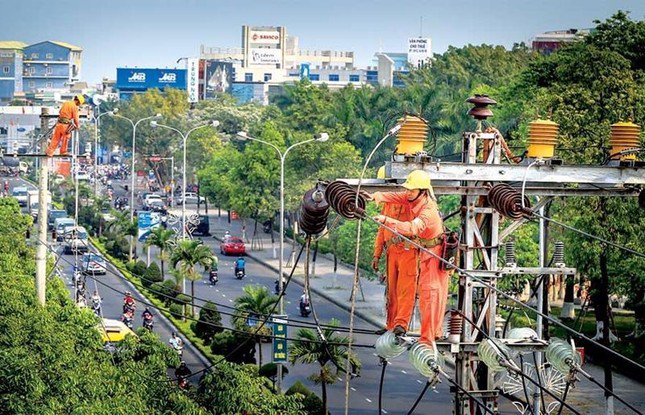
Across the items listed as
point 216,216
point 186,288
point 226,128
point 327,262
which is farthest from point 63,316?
point 226,128

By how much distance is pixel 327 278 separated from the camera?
8175 cm

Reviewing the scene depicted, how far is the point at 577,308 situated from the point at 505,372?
4529 cm

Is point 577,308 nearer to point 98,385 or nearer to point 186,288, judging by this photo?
point 186,288

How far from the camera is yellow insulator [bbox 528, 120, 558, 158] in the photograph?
74.0ft

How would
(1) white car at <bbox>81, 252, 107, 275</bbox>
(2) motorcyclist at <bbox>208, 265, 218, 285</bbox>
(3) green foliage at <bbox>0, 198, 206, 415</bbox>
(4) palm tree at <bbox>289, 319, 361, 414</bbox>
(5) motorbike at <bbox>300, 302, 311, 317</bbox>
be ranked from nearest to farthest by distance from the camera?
(3) green foliage at <bbox>0, 198, 206, 415</bbox>
(4) palm tree at <bbox>289, 319, 361, 414</bbox>
(5) motorbike at <bbox>300, 302, 311, 317</bbox>
(1) white car at <bbox>81, 252, 107, 275</bbox>
(2) motorcyclist at <bbox>208, 265, 218, 285</bbox>

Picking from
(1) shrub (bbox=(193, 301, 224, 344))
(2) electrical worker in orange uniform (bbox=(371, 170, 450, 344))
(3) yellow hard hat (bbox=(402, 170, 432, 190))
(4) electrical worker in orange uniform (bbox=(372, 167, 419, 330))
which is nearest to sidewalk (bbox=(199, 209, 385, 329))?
(1) shrub (bbox=(193, 301, 224, 344))

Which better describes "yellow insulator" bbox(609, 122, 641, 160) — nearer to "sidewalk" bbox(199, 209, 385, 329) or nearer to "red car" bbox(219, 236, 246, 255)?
"sidewalk" bbox(199, 209, 385, 329)

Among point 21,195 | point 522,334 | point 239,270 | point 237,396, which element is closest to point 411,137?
point 522,334

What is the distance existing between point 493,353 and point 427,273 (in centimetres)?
124

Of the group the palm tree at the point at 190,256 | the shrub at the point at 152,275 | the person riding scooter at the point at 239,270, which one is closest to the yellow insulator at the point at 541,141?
the palm tree at the point at 190,256

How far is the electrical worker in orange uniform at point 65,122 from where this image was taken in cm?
3872

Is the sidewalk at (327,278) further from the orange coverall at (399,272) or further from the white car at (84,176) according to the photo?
the white car at (84,176)

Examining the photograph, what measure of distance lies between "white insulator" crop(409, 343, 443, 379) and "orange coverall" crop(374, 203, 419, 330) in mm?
324

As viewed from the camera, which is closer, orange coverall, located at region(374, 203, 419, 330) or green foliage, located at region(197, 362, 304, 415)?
orange coverall, located at region(374, 203, 419, 330)
